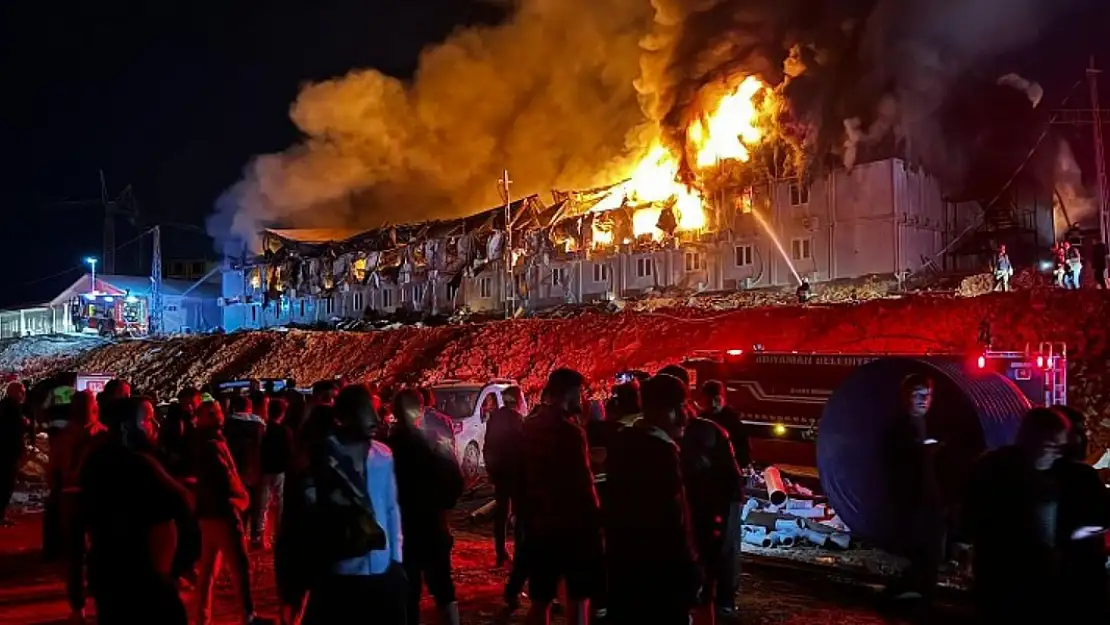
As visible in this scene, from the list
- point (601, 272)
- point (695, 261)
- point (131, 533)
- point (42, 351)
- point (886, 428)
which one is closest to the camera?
point (131, 533)

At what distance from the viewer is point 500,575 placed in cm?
1002

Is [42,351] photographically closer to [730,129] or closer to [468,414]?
[730,129]

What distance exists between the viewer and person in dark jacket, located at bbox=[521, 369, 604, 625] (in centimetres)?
569

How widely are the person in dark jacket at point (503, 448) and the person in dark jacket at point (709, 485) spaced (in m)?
2.99

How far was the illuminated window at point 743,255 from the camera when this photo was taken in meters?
37.2

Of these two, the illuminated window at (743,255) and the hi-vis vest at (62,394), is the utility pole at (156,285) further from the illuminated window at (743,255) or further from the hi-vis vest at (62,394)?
the hi-vis vest at (62,394)

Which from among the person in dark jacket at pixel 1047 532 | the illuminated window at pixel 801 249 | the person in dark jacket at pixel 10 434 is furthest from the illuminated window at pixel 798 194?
the person in dark jacket at pixel 1047 532

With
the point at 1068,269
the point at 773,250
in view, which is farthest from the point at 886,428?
the point at 773,250

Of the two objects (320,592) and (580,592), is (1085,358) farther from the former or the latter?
(320,592)

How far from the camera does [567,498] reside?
18.7 feet

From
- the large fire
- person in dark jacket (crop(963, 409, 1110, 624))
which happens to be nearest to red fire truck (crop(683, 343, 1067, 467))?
person in dark jacket (crop(963, 409, 1110, 624))

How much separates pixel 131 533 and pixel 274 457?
5257 millimetres

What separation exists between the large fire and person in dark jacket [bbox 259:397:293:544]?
3061 centimetres

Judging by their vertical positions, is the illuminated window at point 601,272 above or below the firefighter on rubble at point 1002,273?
above
